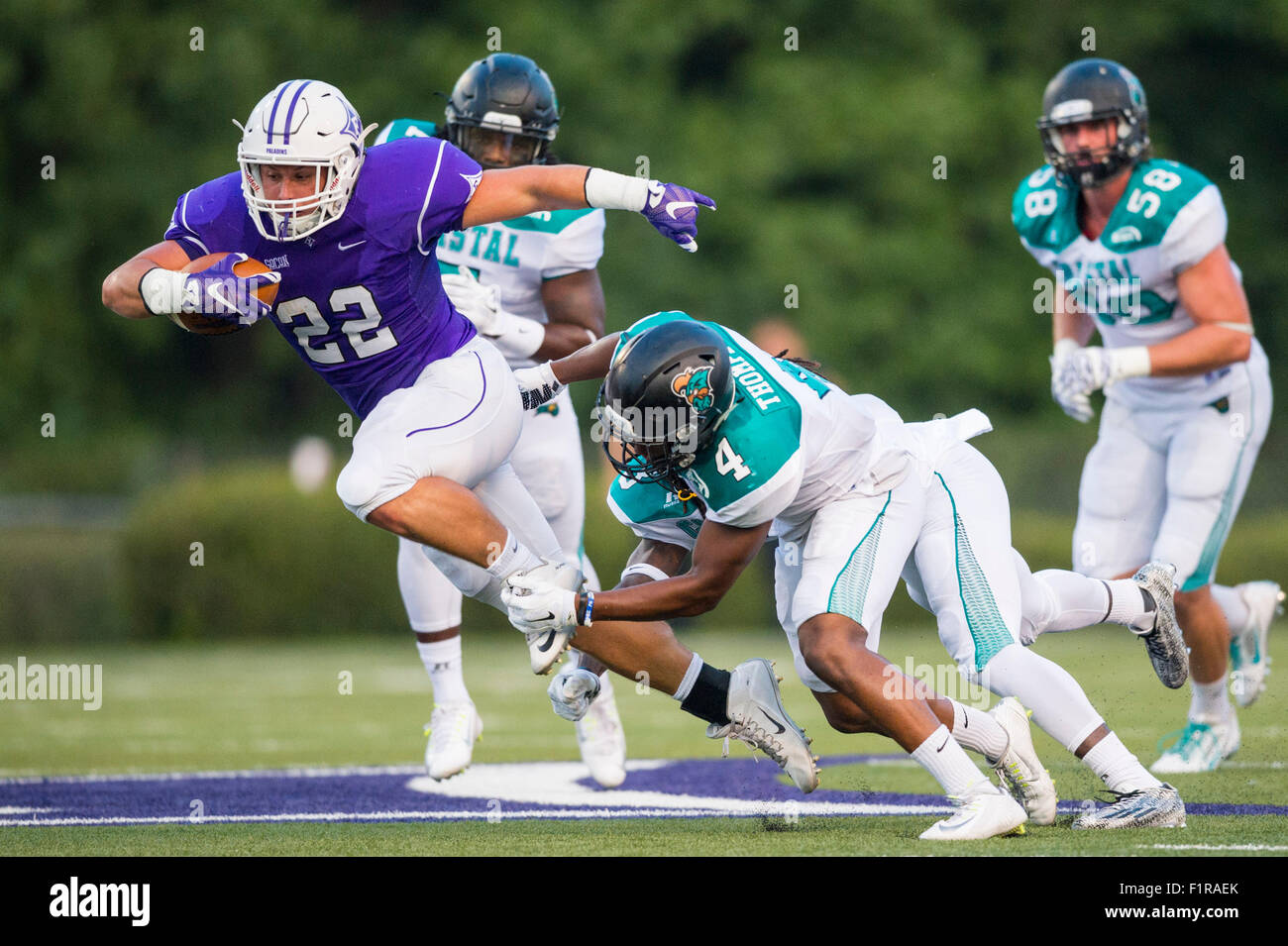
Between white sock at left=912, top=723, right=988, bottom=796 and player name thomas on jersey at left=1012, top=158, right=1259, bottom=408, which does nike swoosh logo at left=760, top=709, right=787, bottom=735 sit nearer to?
white sock at left=912, top=723, right=988, bottom=796

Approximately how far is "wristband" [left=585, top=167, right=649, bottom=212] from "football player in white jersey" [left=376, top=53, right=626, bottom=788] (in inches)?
39.1

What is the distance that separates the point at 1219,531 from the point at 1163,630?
43.4 inches

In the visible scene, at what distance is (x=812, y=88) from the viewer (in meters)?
19.8

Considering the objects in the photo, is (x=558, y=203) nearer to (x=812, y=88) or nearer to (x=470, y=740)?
(x=470, y=740)

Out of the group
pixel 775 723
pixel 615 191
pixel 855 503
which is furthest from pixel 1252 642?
pixel 615 191

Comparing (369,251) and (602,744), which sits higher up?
(369,251)

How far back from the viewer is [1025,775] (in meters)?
4.56

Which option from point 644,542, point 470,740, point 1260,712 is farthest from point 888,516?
point 1260,712

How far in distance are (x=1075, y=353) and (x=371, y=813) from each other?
2.63m

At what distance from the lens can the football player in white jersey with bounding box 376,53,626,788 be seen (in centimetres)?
565

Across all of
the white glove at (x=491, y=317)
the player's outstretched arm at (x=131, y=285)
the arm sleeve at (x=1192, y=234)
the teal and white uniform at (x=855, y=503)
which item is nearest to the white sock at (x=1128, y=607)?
the teal and white uniform at (x=855, y=503)

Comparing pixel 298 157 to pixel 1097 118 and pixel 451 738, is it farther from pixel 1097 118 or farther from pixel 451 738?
pixel 1097 118

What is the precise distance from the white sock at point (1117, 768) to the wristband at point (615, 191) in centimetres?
185

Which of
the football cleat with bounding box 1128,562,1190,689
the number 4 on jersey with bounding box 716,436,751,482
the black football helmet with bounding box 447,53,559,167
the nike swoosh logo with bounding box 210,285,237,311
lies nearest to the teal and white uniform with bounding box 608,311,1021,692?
the number 4 on jersey with bounding box 716,436,751,482
